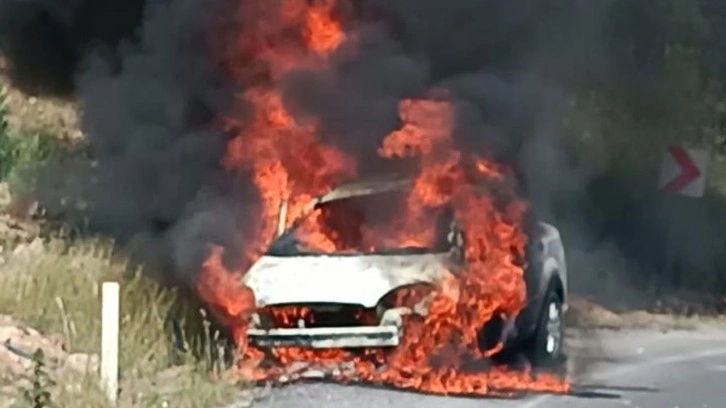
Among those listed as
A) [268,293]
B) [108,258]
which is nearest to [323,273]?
[268,293]

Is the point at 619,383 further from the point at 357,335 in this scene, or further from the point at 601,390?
the point at 357,335

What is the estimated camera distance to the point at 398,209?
40.9 ft

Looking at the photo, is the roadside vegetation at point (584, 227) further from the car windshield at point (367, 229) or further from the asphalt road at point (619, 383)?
the car windshield at point (367, 229)

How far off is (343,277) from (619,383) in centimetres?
260

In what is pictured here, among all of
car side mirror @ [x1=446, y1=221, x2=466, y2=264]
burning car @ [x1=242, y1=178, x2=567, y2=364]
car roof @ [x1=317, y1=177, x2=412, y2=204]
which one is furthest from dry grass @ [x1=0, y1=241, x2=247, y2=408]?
car side mirror @ [x1=446, y1=221, x2=466, y2=264]

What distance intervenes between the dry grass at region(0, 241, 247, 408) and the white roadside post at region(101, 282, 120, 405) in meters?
0.08

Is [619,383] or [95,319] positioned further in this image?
[619,383]

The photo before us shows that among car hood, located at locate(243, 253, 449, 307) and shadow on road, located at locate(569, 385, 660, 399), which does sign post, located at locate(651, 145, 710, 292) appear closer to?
shadow on road, located at locate(569, 385, 660, 399)

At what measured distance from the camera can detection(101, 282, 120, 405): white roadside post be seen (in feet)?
32.8

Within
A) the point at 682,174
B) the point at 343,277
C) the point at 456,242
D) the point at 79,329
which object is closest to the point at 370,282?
the point at 343,277

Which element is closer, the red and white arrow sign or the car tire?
the car tire

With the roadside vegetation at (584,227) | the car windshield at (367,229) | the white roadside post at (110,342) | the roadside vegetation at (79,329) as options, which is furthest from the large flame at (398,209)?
the white roadside post at (110,342)

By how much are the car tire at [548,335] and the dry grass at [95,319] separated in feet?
8.73

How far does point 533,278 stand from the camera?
12.4 metres
